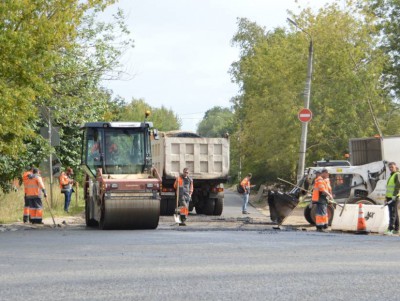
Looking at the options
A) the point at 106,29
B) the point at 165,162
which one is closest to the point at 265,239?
the point at 165,162

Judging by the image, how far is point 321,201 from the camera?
22.5 meters

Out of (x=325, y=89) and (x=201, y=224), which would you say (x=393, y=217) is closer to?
(x=201, y=224)

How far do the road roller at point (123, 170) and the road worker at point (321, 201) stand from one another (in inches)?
158

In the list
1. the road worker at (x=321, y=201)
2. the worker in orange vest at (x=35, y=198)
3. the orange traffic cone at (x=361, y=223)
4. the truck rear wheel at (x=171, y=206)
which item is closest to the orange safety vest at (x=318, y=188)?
Result: the road worker at (x=321, y=201)

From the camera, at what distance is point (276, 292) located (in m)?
9.71

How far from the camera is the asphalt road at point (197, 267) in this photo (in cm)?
A: 973

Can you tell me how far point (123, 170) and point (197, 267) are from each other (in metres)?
10.4

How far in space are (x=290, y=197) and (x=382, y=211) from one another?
4.06 metres

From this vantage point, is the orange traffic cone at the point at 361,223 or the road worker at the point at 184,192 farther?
the road worker at the point at 184,192

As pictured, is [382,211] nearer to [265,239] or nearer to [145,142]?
[265,239]

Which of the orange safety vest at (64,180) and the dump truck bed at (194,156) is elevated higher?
the dump truck bed at (194,156)

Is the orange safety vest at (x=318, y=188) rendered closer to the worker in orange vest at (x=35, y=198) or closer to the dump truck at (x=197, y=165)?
the worker in orange vest at (x=35, y=198)

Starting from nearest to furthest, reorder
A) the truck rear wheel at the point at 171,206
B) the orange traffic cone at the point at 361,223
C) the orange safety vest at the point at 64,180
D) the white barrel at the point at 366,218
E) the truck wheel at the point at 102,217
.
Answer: the truck wheel at the point at 102,217 < the white barrel at the point at 366,218 < the orange traffic cone at the point at 361,223 < the truck rear wheel at the point at 171,206 < the orange safety vest at the point at 64,180

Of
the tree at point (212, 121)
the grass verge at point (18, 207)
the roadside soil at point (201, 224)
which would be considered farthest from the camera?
the tree at point (212, 121)
